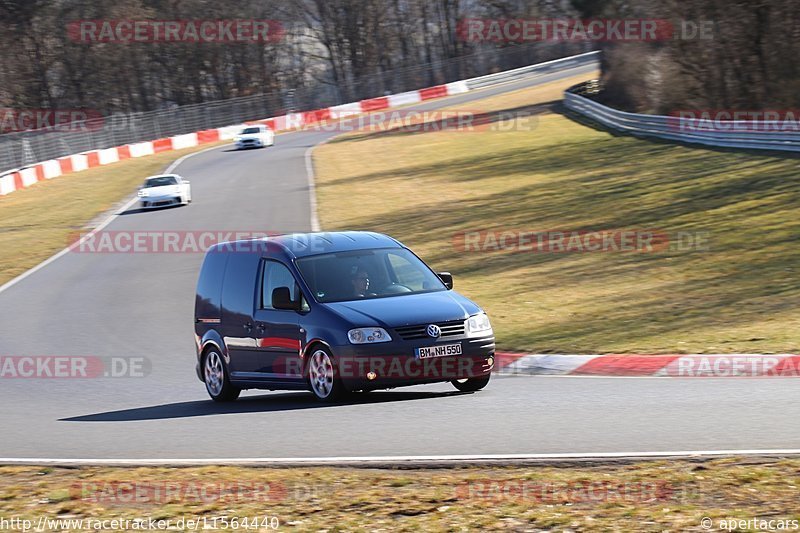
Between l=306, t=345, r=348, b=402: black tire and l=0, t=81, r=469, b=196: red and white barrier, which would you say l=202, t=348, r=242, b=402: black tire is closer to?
l=306, t=345, r=348, b=402: black tire

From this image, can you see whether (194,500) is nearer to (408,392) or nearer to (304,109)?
(408,392)

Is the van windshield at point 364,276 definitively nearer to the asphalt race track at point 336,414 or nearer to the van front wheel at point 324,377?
the van front wheel at point 324,377

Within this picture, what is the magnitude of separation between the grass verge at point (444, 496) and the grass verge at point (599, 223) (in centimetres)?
661

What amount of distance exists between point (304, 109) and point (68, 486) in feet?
231

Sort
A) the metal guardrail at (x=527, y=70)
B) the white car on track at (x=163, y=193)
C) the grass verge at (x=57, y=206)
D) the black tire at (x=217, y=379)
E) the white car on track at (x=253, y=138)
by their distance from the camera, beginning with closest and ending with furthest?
the black tire at (x=217, y=379)
the grass verge at (x=57, y=206)
the white car on track at (x=163, y=193)
the white car on track at (x=253, y=138)
the metal guardrail at (x=527, y=70)

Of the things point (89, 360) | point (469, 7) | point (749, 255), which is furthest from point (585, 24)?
point (89, 360)

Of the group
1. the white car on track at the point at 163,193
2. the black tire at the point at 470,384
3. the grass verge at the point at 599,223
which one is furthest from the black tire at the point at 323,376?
the white car on track at the point at 163,193

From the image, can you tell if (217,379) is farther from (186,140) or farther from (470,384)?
(186,140)

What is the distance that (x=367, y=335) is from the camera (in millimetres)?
10852

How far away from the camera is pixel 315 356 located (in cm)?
1126

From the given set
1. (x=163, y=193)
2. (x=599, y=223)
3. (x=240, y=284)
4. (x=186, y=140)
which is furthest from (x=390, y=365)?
(x=186, y=140)

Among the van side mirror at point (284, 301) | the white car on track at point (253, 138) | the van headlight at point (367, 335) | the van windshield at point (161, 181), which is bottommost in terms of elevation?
the van headlight at point (367, 335)

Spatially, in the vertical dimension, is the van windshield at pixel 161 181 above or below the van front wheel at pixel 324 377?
above

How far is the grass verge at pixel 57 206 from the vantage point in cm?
3012
